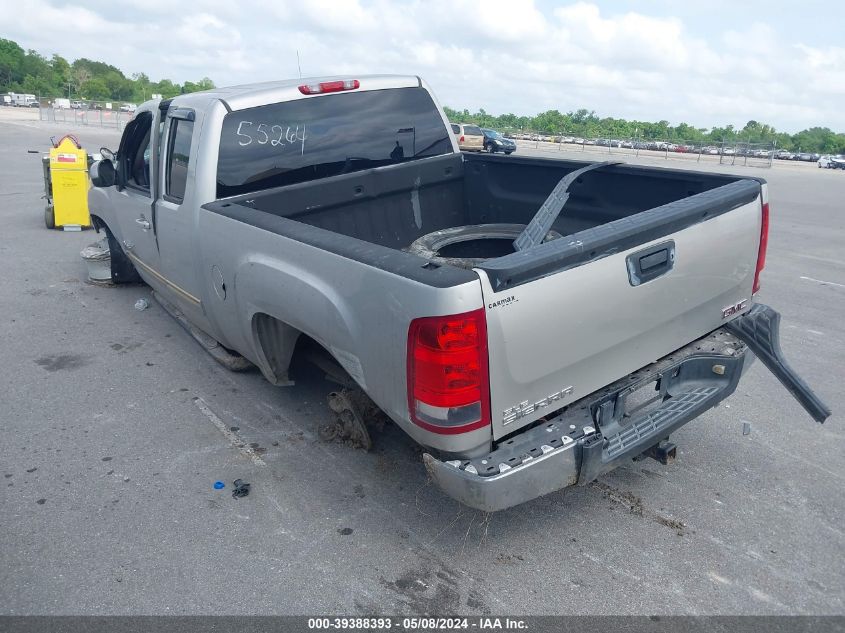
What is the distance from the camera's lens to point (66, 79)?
12062cm

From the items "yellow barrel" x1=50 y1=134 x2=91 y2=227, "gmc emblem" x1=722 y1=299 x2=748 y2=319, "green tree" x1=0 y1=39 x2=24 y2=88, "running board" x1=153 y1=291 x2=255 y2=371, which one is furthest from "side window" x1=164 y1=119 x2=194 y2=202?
"green tree" x1=0 y1=39 x2=24 y2=88

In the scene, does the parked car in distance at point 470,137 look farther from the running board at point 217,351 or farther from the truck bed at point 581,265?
the truck bed at point 581,265

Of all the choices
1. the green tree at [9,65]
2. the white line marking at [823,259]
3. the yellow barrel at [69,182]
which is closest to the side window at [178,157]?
the yellow barrel at [69,182]

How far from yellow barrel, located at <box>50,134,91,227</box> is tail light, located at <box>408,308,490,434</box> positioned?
894cm

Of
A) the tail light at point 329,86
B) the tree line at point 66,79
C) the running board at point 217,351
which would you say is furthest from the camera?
the tree line at point 66,79

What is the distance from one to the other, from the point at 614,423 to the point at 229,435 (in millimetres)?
2394

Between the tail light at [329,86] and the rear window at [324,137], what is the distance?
5 centimetres

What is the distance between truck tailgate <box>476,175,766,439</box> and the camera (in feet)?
8.68

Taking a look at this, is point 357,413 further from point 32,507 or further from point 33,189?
point 33,189

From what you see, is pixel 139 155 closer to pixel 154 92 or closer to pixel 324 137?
pixel 324 137

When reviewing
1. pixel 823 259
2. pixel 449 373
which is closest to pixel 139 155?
pixel 449 373

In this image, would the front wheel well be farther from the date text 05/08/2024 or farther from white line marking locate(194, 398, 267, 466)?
the date text 05/08/2024

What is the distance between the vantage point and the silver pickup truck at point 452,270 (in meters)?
2.68

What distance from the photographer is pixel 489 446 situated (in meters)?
2.82
